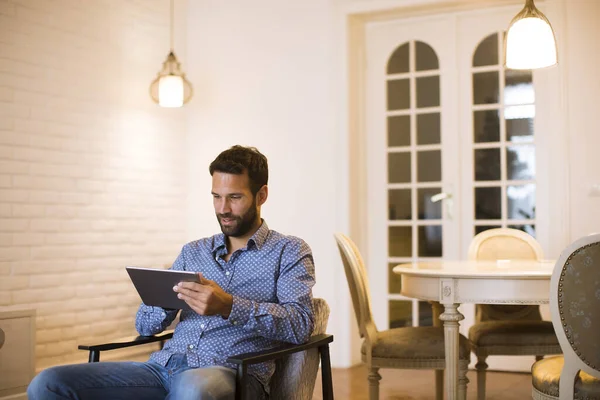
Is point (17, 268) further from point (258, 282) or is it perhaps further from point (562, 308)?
point (562, 308)

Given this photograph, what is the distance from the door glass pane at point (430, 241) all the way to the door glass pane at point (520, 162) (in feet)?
2.03

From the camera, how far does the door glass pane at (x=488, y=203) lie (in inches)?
201

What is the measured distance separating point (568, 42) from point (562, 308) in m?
2.75

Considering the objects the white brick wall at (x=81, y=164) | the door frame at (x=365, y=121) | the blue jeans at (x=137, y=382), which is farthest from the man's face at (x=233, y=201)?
the door frame at (x=365, y=121)

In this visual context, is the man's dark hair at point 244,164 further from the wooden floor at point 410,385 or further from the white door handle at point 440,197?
the white door handle at point 440,197

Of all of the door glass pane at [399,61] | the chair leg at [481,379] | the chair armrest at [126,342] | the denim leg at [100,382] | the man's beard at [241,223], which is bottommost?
the chair leg at [481,379]

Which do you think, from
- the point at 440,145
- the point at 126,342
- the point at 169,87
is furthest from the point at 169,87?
the point at 126,342

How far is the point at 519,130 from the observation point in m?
5.07

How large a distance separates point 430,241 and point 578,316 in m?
2.80

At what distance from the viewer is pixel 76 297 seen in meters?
4.78

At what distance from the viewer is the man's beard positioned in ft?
8.54

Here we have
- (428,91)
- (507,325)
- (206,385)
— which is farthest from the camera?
(428,91)

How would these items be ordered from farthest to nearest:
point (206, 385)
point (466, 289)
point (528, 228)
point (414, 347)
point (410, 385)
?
1. point (528, 228)
2. point (410, 385)
3. point (414, 347)
4. point (466, 289)
5. point (206, 385)

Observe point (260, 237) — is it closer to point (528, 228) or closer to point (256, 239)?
point (256, 239)
